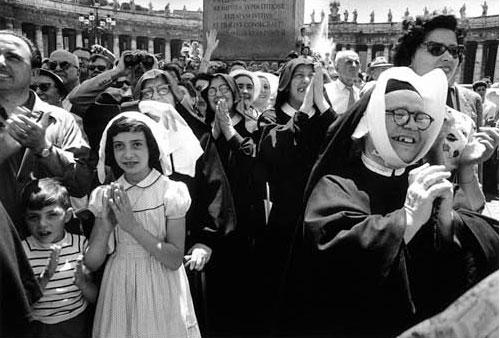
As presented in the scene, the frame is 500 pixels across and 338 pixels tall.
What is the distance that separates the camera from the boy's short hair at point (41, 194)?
262 cm

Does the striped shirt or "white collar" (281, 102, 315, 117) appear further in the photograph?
"white collar" (281, 102, 315, 117)

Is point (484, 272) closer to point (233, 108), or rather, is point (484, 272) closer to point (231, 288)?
point (231, 288)

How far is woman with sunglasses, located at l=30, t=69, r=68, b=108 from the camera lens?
13.9 feet

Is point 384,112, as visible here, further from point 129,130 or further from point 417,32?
point 129,130

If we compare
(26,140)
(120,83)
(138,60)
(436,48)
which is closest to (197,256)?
(26,140)

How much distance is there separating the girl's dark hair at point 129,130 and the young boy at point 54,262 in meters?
0.33

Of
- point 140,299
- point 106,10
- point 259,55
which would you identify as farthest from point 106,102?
point 106,10

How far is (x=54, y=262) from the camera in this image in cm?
260

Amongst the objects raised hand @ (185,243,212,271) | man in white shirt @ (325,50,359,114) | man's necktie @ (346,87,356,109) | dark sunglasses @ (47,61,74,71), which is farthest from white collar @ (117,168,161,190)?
dark sunglasses @ (47,61,74,71)

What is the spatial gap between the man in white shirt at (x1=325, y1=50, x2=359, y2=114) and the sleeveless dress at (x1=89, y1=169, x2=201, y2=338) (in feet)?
9.03

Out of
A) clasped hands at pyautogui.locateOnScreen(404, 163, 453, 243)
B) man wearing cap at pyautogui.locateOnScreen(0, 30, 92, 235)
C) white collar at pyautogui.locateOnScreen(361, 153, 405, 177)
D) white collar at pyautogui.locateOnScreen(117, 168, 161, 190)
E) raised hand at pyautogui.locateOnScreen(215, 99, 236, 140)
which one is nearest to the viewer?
clasped hands at pyautogui.locateOnScreen(404, 163, 453, 243)

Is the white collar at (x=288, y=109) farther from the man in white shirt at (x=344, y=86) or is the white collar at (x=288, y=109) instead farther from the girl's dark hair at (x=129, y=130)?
the girl's dark hair at (x=129, y=130)

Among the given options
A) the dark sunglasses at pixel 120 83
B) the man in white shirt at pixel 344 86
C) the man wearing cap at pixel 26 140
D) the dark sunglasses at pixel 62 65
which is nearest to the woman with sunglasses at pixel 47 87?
the dark sunglasses at pixel 120 83

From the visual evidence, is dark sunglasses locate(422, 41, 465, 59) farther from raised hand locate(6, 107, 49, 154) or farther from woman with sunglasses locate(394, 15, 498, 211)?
raised hand locate(6, 107, 49, 154)
